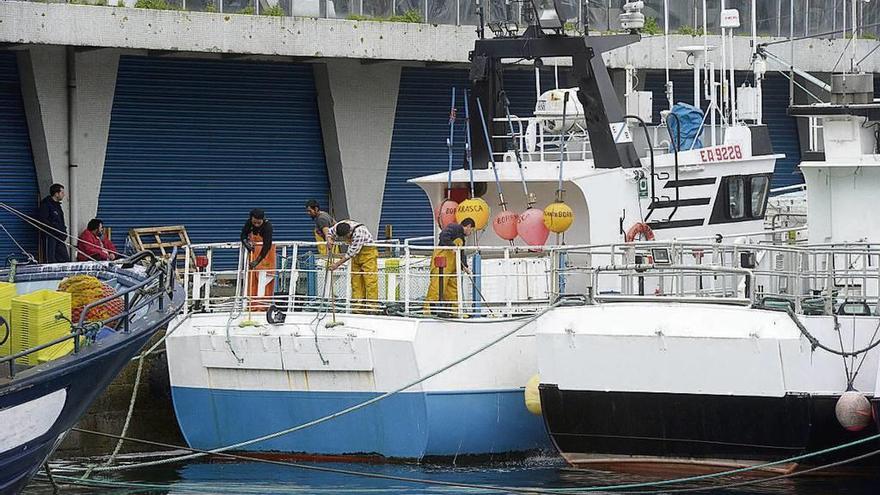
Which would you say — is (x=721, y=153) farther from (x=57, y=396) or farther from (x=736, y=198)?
(x=57, y=396)

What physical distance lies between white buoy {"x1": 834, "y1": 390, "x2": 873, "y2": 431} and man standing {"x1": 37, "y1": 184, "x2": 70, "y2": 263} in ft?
38.4

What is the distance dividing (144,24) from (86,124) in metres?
2.00

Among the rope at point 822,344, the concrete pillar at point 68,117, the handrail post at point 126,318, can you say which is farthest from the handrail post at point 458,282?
the concrete pillar at point 68,117

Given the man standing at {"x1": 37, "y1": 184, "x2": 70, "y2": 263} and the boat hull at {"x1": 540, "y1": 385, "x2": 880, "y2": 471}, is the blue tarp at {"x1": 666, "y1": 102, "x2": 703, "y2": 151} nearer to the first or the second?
the boat hull at {"x1": 540, "y1": 385, "x2": 880, "y2": 471}

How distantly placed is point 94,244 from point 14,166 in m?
1.90

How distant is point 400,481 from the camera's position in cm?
1602

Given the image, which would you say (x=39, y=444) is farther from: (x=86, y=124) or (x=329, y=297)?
(x=86, y=124)

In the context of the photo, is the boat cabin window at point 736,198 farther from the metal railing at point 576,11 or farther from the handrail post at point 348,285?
the handrail post at point 348,285

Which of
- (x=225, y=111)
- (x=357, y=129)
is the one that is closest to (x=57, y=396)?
(x=225, y=111)

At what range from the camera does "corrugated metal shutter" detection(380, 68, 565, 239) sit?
27188 mm

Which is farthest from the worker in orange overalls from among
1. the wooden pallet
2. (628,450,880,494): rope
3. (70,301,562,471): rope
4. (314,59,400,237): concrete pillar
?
(314,59,400,237): concrete pillar

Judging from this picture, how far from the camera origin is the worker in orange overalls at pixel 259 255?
17.5 metres

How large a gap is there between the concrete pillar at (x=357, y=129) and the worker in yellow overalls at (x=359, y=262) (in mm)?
9215

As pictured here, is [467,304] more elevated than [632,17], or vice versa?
[632,17]
